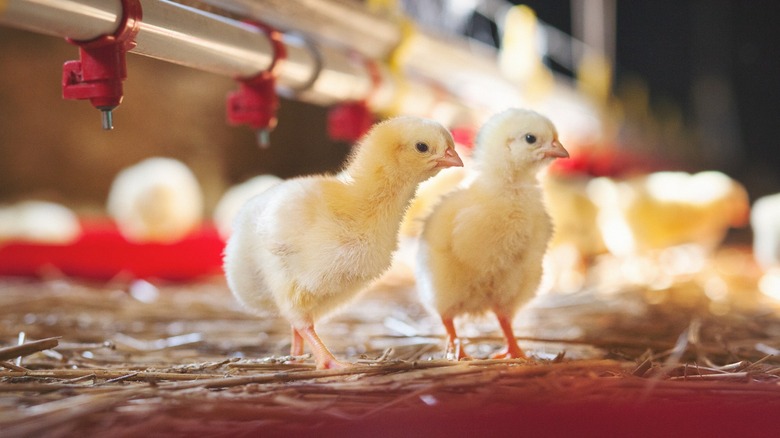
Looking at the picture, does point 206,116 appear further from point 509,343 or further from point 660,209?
point 509,343

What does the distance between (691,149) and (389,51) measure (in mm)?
5768

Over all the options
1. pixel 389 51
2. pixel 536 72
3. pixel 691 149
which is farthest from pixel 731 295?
pixel 691 149

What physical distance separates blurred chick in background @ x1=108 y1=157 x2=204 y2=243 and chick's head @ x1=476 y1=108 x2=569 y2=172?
2195mm

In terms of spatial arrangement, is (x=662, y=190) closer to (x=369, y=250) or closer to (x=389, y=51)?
(x=389, y=51)

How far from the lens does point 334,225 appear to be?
1.17m

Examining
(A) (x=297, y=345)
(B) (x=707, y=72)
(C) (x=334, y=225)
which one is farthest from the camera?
(B) (x=707, y=72)

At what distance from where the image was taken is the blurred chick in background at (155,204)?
10.9 ft

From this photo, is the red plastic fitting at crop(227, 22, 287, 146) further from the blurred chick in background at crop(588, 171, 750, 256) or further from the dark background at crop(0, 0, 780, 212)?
the dark background at crop(0, 0, 780, 212)

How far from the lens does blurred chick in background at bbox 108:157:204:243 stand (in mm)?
3314

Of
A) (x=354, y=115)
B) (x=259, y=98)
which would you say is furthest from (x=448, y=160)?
(x=354, y=115)

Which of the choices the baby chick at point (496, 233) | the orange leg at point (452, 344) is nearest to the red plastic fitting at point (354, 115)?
the baby chick at point (496, 233)

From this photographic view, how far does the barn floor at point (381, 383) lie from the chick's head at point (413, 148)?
30 cm

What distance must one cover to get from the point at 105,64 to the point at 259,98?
1.38 feet

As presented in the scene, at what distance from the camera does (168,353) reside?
1.55 m
